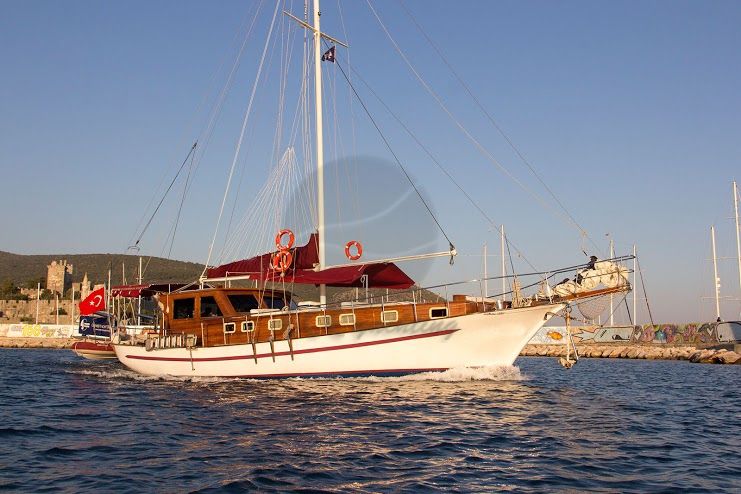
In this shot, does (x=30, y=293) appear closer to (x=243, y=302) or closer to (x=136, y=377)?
(x=136, y=377)

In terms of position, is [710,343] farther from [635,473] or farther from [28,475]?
[28,475]

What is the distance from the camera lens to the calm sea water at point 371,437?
9.30 m

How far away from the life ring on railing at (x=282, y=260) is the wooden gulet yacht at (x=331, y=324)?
0.14 feet

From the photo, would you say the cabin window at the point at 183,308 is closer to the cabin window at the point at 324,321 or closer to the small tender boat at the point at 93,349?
the cabin window at the point at 324,321

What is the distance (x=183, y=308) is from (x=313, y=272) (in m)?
5.70

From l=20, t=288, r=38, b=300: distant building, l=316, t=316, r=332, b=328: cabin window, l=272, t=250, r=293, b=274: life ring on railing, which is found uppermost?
l=20, t=288, r=38, b=300: distant building

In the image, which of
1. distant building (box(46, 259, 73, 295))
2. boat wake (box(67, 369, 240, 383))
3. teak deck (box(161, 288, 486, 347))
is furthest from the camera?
distant building (box(46, 259, 73, 295))

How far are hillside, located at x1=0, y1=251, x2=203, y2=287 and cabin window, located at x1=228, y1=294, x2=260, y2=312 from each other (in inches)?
4323

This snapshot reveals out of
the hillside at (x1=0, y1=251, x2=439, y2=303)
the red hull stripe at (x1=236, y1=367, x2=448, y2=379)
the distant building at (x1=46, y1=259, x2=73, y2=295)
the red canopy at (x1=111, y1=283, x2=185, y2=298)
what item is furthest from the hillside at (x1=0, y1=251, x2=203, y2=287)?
the red hull stripe at (x1=236, y1=367, x2=448, y2=379)

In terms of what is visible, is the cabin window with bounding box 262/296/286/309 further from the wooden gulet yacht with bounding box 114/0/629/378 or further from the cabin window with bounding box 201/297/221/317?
the cabin window with bounding box 201/297/221/317

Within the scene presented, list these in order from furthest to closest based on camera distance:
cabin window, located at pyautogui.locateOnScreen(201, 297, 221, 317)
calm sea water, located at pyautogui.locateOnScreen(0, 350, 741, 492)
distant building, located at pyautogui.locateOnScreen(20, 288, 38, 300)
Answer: distant building, located at pyautogui.locateOnScreen(20, 288, 38, 300) → cabin window, located at pyautogui.locateOnScreen(201, 297, 221, 317) → calm sea water, located at pyautogui.locateOnScreen(0, 350, 741, 492)

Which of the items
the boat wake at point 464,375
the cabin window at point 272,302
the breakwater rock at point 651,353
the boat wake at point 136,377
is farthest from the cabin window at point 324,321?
the breakwater rock at point 651,353

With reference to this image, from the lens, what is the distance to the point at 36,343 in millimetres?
71562

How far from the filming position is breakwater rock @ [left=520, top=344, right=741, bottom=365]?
133 ft
